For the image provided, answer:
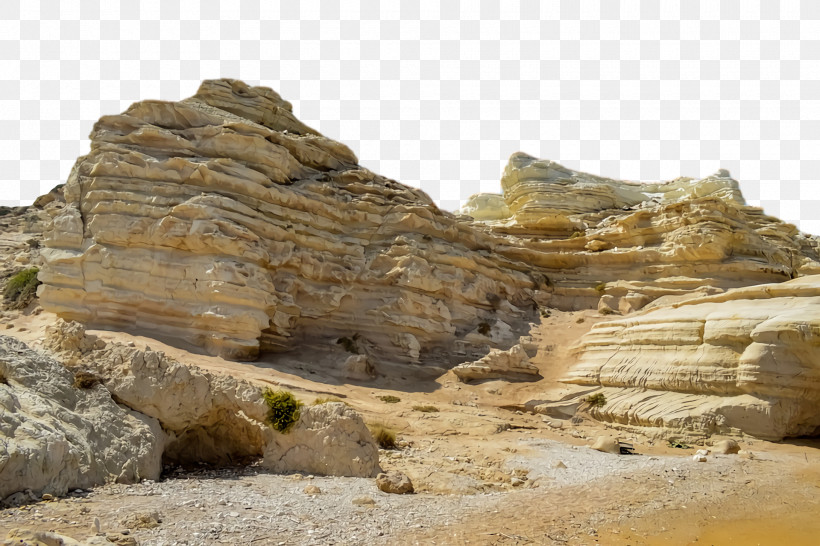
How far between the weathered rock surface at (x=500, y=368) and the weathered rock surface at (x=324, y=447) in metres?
13.3

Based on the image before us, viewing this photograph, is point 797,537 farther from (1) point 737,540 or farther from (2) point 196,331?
(2) point 196,331

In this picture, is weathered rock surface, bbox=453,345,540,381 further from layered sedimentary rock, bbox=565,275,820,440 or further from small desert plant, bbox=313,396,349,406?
small desert plant, bbox=313,396,349,406

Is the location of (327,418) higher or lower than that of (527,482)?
higher

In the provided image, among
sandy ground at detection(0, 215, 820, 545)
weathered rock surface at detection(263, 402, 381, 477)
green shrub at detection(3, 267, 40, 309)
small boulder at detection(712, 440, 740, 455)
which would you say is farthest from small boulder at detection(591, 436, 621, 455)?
green shrub at detection(3, 267, 40, 309)

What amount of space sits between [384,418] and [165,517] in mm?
10458

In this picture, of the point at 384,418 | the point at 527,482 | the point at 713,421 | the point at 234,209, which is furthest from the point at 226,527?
the point at 234,209

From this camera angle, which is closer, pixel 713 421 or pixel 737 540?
pixel 737 540

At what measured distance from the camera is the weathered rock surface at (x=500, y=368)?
930 inches

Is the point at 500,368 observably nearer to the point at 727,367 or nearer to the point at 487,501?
the point at 727,367

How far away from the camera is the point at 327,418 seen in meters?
10.6

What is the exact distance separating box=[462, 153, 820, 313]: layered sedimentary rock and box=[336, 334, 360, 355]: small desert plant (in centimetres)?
1228

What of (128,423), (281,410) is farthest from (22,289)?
(281,410)

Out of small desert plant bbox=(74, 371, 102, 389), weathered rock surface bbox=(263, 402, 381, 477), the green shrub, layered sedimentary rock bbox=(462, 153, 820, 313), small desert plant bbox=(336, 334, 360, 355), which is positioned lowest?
weathered rock surface bbox=(263, 402, 381, 477)

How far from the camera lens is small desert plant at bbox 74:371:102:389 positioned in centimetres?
896
